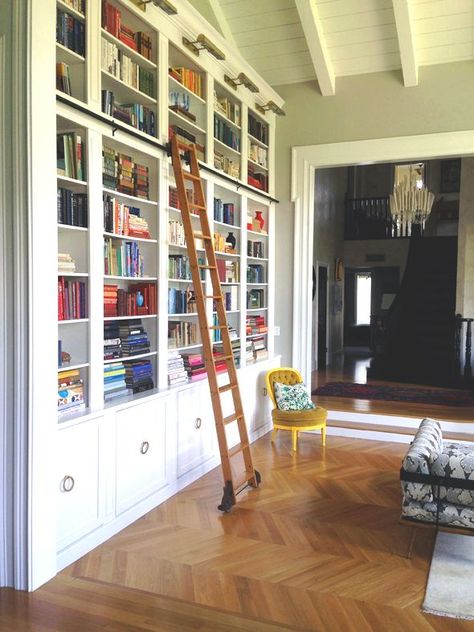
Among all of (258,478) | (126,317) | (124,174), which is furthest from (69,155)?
(258,478)

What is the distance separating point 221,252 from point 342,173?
888 centimetres

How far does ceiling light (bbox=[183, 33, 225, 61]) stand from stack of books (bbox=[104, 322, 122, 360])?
2506mm

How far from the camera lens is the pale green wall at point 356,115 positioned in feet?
19.4

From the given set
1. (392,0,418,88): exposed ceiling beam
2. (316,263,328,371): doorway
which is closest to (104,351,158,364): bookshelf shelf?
(392,0,418,88): exposed ceiling beam

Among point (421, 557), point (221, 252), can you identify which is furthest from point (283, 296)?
point (421, 557)

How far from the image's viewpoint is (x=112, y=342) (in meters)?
3.92

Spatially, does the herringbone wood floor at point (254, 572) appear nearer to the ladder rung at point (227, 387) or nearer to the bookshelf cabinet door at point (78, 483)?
the bookshelf cabinet door at point (78, 483)

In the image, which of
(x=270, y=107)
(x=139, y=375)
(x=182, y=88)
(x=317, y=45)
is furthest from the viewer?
(x=270, y=107)

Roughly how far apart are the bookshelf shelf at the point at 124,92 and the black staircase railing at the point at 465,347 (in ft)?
22.6

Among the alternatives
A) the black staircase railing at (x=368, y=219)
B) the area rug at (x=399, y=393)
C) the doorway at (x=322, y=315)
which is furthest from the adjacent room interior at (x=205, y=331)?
the black staircase railing at (x=368, y=219)

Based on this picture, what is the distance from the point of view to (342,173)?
13336mm

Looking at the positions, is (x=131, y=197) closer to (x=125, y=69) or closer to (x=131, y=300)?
(x=131, y=300)

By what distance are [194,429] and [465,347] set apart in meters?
6.62

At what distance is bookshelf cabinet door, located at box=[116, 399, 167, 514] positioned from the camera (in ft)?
12.2
